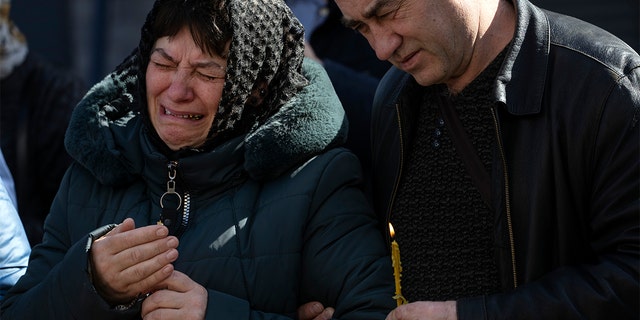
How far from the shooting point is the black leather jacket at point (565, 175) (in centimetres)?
252

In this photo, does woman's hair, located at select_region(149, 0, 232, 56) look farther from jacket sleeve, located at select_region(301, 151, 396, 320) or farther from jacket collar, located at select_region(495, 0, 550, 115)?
jacket collar, located at select_region(495, 0, 550, 115)

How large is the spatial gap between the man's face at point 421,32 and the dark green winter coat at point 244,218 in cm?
38

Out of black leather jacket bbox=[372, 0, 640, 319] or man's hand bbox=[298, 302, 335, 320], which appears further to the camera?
man's hand bbox=[298, 302, 335, 320]

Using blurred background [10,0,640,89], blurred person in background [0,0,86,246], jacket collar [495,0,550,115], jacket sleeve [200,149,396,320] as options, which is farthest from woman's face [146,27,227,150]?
blurred background [10,0,640,89]

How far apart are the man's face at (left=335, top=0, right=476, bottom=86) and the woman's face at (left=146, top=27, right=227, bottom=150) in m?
0.47

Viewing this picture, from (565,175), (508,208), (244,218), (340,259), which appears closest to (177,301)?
(244,218)

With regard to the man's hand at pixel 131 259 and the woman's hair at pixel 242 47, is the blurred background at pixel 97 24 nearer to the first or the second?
the woman's hair at pixel 242 47

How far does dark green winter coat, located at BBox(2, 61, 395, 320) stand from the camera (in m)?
2.91

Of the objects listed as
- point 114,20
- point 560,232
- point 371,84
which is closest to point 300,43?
point 371,84

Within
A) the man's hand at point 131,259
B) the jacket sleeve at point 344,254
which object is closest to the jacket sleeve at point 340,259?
the jacket sleeve at point 344,254

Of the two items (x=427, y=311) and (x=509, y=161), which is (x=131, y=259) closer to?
(x=427, y=311)

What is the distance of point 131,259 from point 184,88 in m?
0.54

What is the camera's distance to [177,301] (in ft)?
9.29

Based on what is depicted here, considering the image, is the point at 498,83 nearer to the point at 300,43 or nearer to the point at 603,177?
the point at 603,177
